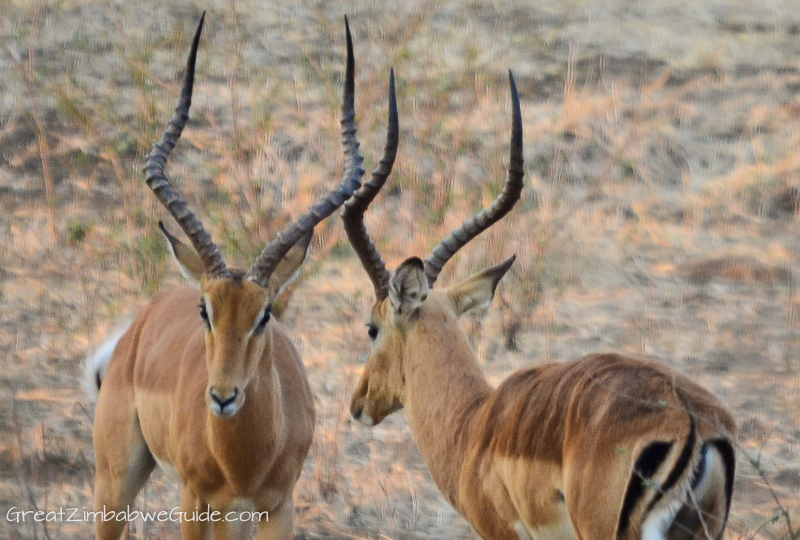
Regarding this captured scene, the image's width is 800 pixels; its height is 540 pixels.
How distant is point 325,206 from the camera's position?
4586 mm

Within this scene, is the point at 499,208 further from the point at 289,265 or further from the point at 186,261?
the point at 186,261

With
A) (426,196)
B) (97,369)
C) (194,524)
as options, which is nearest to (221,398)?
(194,524)

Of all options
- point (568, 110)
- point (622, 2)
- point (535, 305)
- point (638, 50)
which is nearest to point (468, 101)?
point (568, 110)

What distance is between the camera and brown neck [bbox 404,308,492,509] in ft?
14.5

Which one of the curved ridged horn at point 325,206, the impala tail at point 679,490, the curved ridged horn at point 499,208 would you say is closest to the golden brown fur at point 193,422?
the curved ridged horn at point 325,206

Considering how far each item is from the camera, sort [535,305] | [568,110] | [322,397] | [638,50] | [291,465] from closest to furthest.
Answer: [291,465] < [322,397] < [535,305] < [568,110] < [638,50]

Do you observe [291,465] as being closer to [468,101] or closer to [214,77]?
[468,101]

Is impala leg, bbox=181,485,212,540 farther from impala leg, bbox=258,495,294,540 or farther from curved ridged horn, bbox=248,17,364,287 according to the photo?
curved ridged horn, bbox=248,17,364,287

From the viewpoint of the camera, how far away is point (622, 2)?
39.8 feet

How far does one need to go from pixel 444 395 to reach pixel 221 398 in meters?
0.91

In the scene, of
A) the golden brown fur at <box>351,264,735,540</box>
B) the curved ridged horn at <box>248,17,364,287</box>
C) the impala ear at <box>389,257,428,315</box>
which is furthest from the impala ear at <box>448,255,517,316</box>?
the curved ridged horn at <box>248,17,364,287</box>

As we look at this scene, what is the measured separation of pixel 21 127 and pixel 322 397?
4.70 meters

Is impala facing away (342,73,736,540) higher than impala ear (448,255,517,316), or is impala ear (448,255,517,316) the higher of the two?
impala ear (448,255,517,316)

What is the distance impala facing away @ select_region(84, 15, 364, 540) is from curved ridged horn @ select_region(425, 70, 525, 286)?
45 cm
